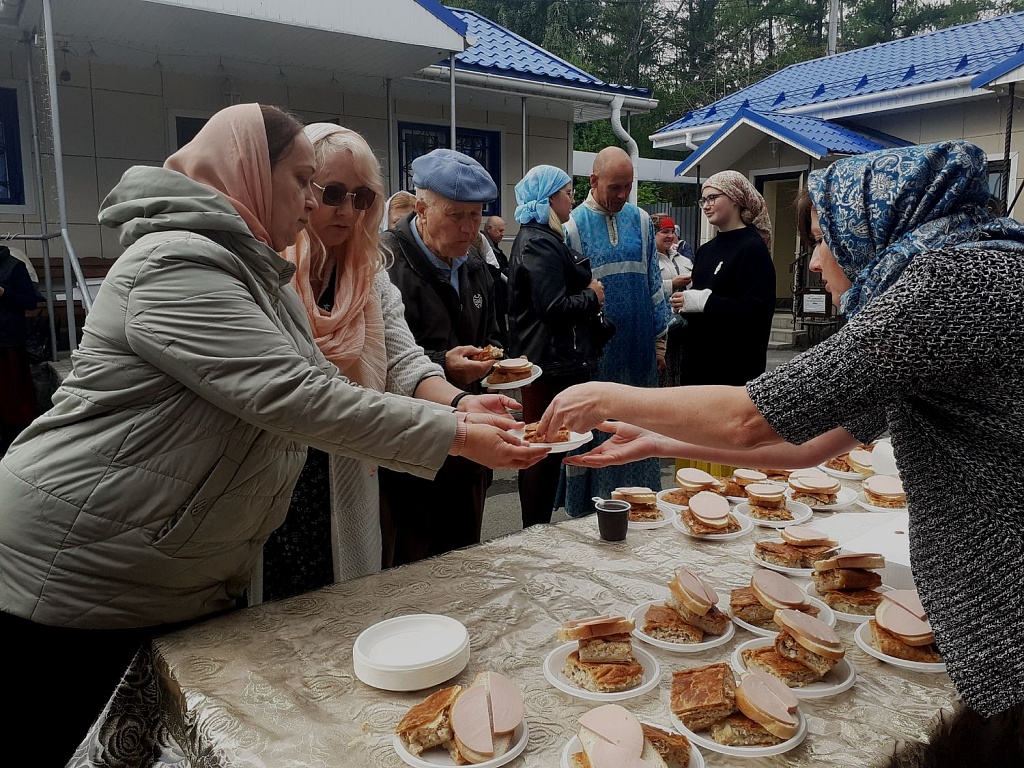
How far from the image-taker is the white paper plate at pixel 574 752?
114cm

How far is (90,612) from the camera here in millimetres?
1493

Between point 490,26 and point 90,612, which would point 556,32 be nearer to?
point 490,26

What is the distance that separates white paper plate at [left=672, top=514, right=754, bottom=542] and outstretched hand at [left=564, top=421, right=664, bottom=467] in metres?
0.22

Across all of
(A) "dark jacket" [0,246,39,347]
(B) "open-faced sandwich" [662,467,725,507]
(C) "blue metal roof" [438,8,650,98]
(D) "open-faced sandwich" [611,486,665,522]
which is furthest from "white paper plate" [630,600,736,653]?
(C) "blue metal roof" [438,8,650,98]

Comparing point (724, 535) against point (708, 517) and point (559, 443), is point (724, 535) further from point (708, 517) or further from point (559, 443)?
point (559, 443)

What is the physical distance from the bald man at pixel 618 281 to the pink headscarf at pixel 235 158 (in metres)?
2.95

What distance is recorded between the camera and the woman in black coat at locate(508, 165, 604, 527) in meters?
4.07

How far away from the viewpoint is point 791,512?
2.32 m

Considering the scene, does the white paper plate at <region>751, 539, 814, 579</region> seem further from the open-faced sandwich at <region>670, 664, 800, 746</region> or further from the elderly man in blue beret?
the elderly man in blue beret

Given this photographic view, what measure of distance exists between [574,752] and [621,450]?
107 cm

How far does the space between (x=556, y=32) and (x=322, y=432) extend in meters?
31.4

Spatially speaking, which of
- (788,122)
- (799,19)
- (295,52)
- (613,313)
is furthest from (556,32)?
(613,313)

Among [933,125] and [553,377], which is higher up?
[933,125]

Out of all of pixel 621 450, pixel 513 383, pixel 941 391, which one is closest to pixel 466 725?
pixel 941 391
